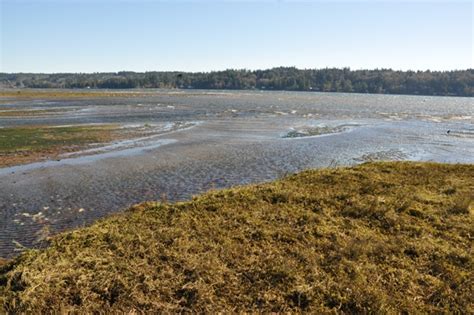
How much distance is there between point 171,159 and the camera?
24344 mm

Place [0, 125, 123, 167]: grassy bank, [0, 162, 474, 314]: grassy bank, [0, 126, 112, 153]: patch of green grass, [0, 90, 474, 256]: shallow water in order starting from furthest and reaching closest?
[0, 126, 112, 153]: patch of green grass → [0, 125, 123, 167]: grassy bank → [0, 90, 474, 256]: shallow water → [0, 162, 474, 314]: grassy bank

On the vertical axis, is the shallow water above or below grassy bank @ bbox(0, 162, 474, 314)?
below

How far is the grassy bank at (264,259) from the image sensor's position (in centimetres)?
618

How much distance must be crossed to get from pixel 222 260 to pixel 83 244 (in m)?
2.96

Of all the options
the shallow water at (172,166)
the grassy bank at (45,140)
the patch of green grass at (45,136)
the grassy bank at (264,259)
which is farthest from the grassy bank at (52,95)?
the grassy bank at (264,259)

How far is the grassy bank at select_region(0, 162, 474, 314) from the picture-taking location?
6180 mm

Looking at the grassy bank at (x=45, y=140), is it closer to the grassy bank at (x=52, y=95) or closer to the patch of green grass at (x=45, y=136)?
the patch of green grass at (x=45, y=136)

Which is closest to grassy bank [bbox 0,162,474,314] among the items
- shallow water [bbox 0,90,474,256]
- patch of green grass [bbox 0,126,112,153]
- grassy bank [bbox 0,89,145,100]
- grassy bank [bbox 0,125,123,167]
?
shallow water [bbox 0,90,474,256]

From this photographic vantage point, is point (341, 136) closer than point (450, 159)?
No

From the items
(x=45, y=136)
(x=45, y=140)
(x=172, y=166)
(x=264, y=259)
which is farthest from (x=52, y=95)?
(x=264, y=259)

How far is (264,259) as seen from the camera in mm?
7445

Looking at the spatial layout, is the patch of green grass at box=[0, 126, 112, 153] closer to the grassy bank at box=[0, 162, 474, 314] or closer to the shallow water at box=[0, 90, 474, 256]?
the shallow water at box=[0, 90, 474, 256]

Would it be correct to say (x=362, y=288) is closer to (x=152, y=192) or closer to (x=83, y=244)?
(x=83, y=244)

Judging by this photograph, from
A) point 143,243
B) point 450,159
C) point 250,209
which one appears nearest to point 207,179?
point 250,209
